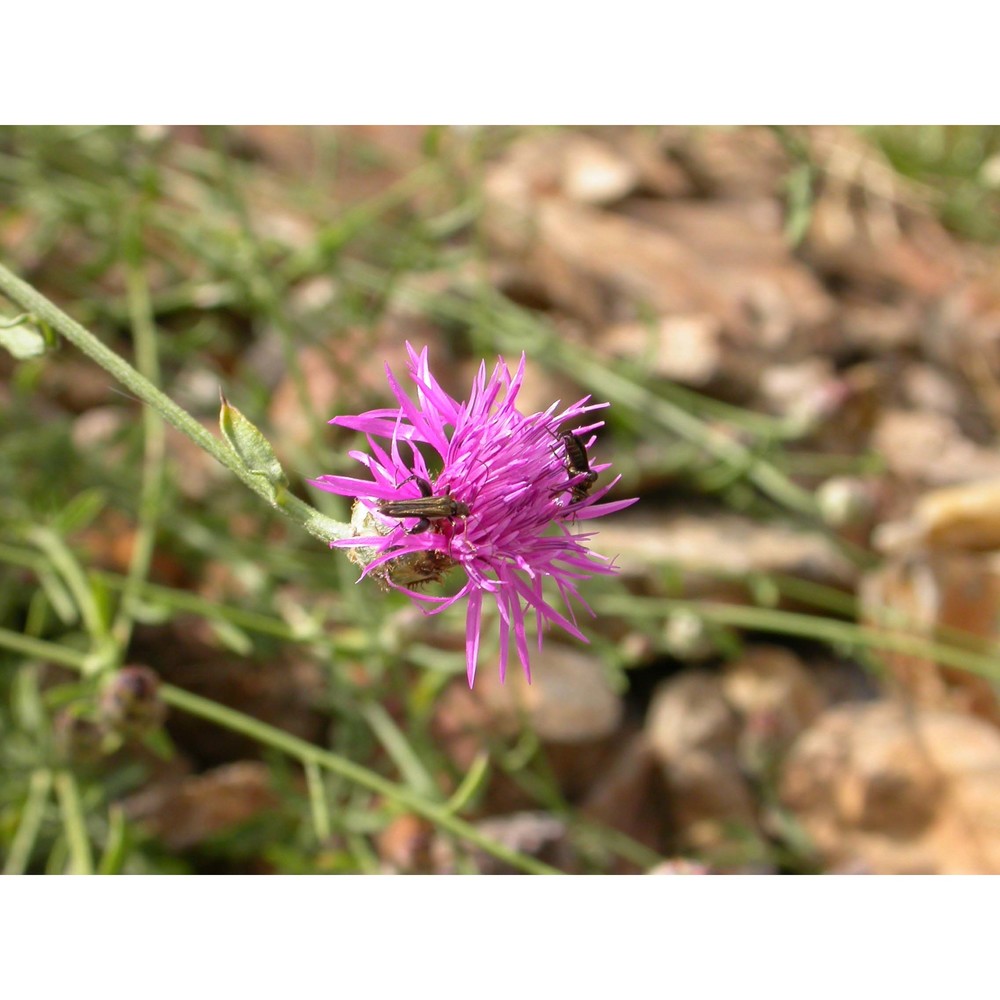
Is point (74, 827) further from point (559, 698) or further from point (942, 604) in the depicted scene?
point (942, 604)

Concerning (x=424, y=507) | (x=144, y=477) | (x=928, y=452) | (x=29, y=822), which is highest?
(x=928, y=452)

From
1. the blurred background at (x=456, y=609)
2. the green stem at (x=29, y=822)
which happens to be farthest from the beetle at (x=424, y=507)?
the green stem at (x=29, y=822)

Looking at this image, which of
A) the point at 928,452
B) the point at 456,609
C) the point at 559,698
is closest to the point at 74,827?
the point at 456,609

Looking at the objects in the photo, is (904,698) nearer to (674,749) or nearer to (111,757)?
(674,749)

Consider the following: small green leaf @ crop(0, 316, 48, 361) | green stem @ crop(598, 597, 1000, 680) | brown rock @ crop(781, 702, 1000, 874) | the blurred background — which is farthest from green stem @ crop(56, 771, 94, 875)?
brown rock @ crop(781, 702, 1000, 874)

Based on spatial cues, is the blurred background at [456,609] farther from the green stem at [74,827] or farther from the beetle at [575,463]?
the beetle at [575,463]

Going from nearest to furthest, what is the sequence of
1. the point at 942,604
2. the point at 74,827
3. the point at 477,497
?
1. the point at 477,497
2. the point at 74,827
3. the point at 942,604

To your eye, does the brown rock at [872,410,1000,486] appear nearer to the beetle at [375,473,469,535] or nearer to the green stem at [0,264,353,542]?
the beetle at [375,473,469,535]
